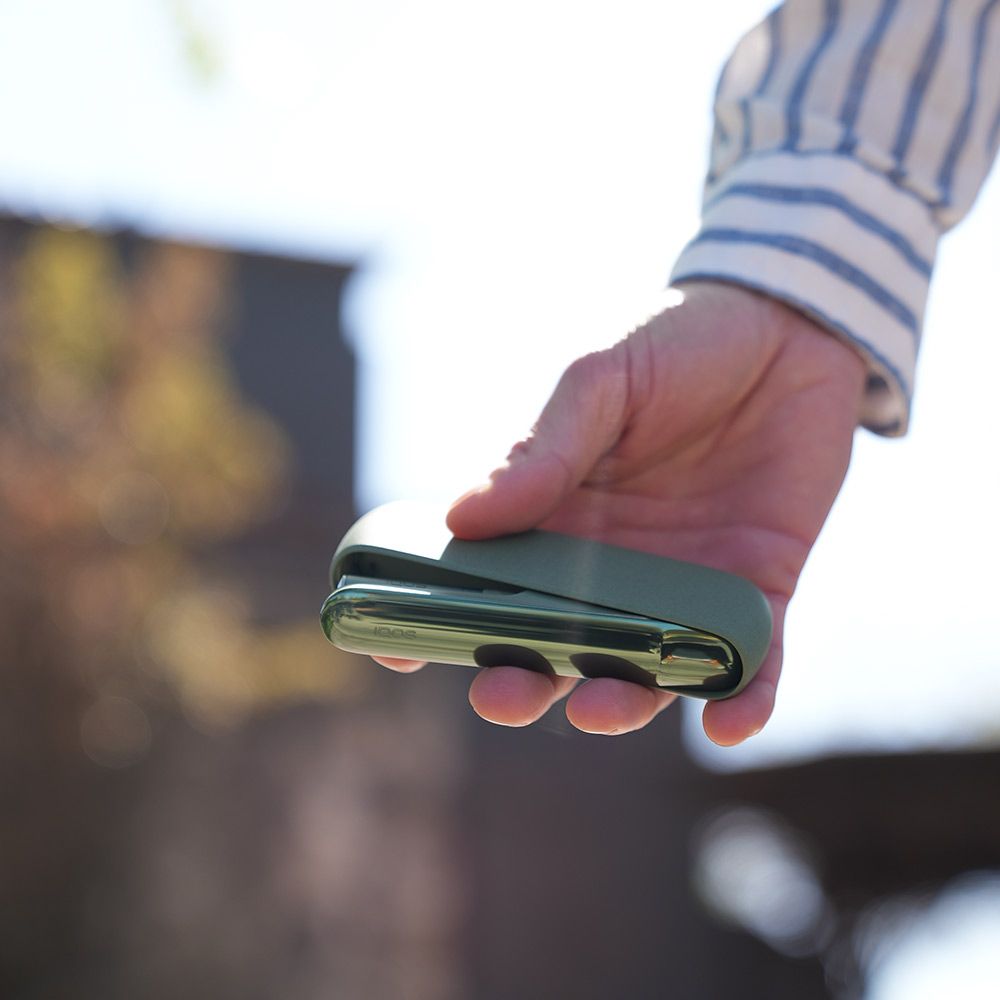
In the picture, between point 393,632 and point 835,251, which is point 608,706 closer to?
point 393,632

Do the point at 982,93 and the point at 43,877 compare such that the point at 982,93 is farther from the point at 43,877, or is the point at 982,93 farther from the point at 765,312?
the point at 43,877

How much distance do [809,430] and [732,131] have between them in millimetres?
462

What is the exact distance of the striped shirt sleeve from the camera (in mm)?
1387

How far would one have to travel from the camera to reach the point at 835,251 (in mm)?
1388

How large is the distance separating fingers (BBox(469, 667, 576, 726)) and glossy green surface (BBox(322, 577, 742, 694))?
36mm

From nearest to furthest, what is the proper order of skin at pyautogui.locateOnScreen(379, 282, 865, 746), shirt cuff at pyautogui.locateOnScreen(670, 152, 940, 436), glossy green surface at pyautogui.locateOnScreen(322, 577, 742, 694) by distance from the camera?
glossy green surface at pyautogui.locateOnScreen(322, 577, 742, 694) < skin at pyautogui.locateOnScreen(379, 282, 865, 746) < shirt cuff at pyautogui.locateOnScreen(670, 152, 940, 436)

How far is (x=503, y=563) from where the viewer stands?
1119 mm

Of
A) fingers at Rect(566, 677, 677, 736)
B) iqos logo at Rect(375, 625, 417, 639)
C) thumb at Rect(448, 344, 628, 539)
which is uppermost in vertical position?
thumb at Rect(448, 344, 628, 539)


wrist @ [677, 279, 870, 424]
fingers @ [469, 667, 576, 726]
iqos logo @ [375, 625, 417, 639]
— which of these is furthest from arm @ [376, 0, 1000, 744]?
iqos logo @ [375, 625, 417, 639]

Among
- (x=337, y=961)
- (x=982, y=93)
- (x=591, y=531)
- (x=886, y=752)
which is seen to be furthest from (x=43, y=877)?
(x=982, y=93)

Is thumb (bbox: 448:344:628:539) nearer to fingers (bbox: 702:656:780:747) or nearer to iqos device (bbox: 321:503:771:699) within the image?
iqos device (bbox: 321:503:771:699)

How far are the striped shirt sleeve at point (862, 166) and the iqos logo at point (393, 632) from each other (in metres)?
0.63

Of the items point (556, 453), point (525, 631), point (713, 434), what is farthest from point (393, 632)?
point (713, 434)

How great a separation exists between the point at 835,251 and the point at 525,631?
68 cm
